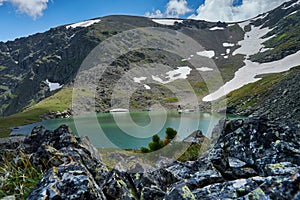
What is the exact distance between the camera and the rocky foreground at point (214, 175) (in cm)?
505

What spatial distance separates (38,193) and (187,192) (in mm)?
3500

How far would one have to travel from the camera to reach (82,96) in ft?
633

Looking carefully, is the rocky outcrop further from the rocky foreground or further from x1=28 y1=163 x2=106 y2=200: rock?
x1=28 y1=163 x2=106 y2=200: rock

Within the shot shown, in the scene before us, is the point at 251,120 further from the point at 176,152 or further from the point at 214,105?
the point at 214,105

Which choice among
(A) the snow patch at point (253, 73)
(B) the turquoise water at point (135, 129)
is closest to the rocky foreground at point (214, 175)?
(B) the turquoise water at point (135, 129)

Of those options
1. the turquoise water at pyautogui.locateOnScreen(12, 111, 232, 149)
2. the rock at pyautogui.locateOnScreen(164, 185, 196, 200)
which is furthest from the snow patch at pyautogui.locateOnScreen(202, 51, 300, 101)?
the rock at pyautogui.locateOnScreen(164, 185, 196, 200)

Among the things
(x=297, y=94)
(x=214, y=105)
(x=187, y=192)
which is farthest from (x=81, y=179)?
(x=214, y=105)

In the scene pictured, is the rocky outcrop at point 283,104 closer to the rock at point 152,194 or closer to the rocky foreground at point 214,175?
the rocky foreground at point 214,175

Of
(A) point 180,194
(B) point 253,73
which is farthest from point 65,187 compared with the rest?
(B) point 253,73

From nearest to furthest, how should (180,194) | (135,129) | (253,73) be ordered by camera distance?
1. (180,194)
2. (135,129)
3. (253,73)

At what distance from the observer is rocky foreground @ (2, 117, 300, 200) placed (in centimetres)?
505

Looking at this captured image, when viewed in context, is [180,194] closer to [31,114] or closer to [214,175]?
[214,175]

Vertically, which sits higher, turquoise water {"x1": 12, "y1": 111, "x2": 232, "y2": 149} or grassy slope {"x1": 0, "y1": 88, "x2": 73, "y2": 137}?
grassy slope {"x1": 0, "y1": 88, "x2": 73, "y2": 137}

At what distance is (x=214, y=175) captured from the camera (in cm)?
721
